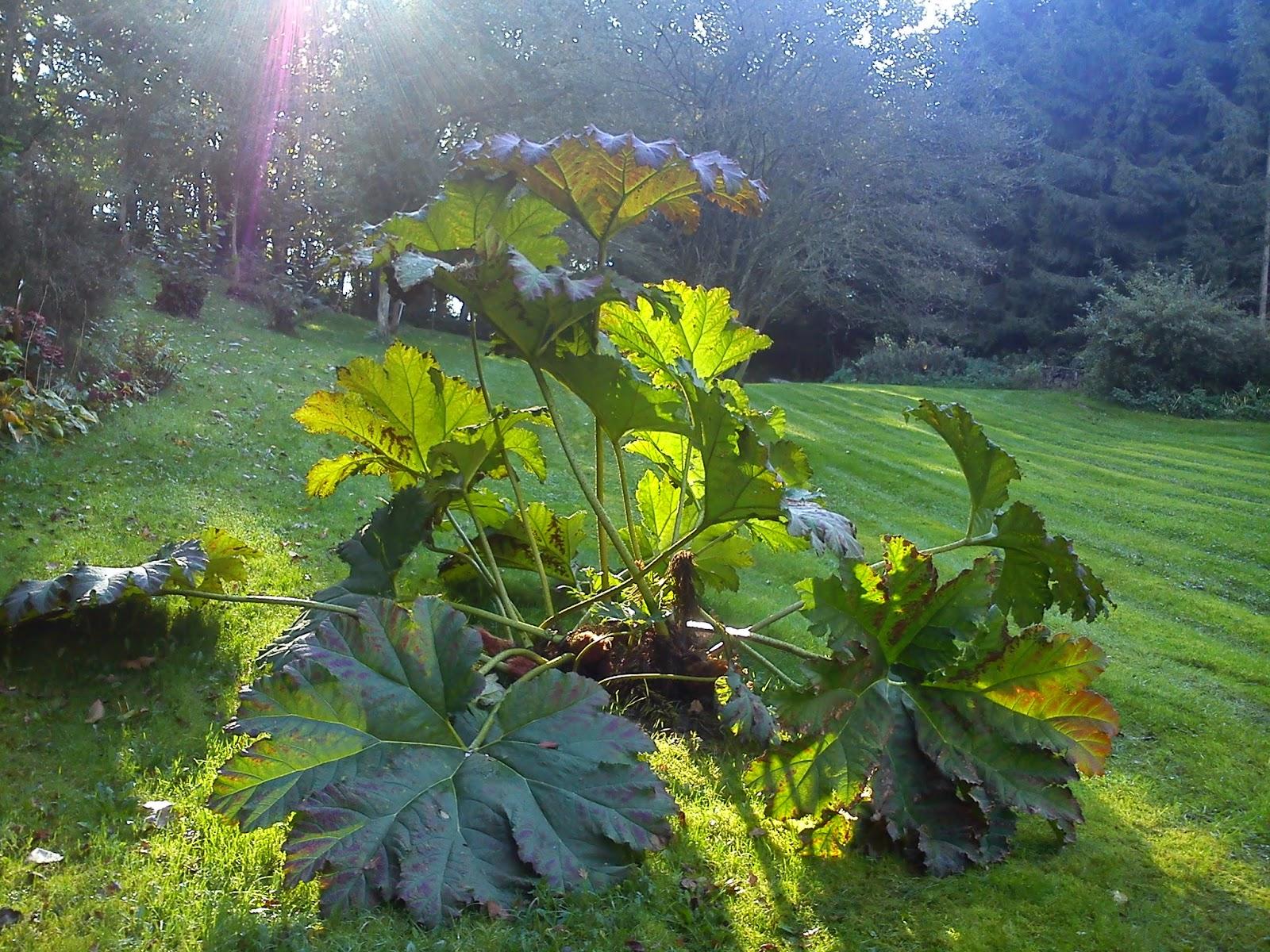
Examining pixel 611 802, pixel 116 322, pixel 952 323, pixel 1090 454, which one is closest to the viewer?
pixel 611 802

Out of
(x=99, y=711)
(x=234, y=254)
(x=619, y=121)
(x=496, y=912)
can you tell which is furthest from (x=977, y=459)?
(x=234, y=254)

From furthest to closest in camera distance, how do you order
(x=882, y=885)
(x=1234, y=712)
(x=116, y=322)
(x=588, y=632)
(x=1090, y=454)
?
(x=1090, y=454)
(x=116, y=322)
(x=1234, y=712)
(x=588, y=632)
(x=882, y=885)

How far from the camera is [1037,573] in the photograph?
2.96m

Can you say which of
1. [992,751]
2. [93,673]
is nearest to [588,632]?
[992,751]

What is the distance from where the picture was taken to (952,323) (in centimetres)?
2194

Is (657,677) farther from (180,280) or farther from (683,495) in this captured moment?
(180,280)

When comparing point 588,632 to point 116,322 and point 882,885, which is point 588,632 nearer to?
point 882,885

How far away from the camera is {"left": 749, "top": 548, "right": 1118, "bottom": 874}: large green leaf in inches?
99.7

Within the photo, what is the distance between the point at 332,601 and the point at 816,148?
51.4 feet

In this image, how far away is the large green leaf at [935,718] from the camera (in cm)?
253

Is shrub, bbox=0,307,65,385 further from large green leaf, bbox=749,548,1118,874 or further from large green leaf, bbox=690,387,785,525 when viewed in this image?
large green leaf, bbox=749,548,1118,874

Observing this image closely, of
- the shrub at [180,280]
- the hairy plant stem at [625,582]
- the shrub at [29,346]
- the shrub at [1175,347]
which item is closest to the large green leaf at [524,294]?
the hairy plant stem at [625,582]

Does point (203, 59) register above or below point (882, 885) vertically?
above

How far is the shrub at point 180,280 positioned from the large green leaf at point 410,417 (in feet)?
41.2
